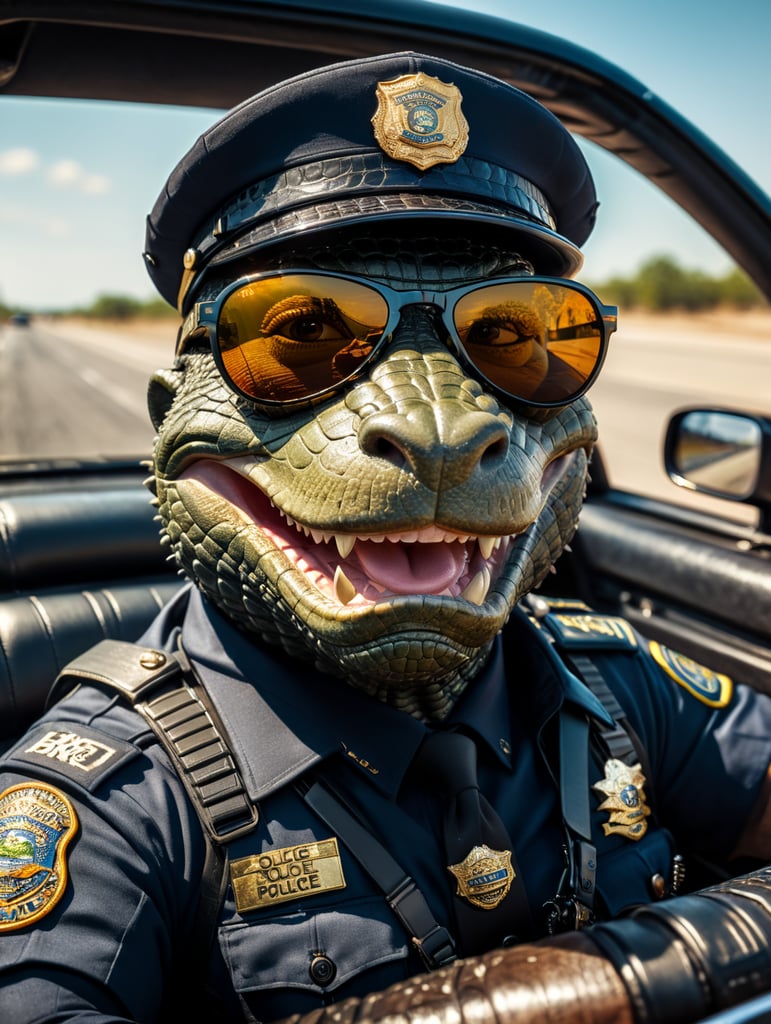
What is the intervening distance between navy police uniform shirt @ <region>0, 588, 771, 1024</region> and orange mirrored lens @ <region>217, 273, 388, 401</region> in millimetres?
505

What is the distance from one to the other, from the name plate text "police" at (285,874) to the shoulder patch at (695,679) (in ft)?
3.15

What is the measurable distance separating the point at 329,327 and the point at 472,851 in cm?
85

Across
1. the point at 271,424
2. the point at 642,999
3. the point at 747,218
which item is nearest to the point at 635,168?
the point at 747,218

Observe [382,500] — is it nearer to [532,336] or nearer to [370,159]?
[532,336]

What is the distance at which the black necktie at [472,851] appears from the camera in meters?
1.44

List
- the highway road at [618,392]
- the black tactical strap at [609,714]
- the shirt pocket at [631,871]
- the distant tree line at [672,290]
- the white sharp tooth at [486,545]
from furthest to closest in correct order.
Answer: the distant tree line at [672,290]
the highway road at [618,392]
the black tactical strap at [609,714]
the shirt pocket at [631,871]
the white sharp tooth at [486,545]

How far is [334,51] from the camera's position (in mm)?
1857

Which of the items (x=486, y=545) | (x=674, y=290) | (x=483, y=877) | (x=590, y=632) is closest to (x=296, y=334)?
(x=486, y=545)

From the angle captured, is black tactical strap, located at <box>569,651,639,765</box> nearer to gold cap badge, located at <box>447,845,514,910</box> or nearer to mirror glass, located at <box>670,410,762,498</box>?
gold cap badge, located at <box>447,845,514,910</box>

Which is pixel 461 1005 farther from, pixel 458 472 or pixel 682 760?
pixel 682 760

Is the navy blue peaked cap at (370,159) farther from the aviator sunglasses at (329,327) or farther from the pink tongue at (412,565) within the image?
the pink tongue at (412,565)

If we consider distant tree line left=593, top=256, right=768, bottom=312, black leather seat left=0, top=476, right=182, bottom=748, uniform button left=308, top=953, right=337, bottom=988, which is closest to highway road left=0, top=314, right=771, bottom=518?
black leather seat left=0, top=476, right=182, bottom=748

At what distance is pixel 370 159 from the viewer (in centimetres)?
146

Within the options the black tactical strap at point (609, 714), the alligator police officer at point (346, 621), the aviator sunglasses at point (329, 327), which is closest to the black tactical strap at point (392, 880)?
the alligator police officer at point (346, 621)
